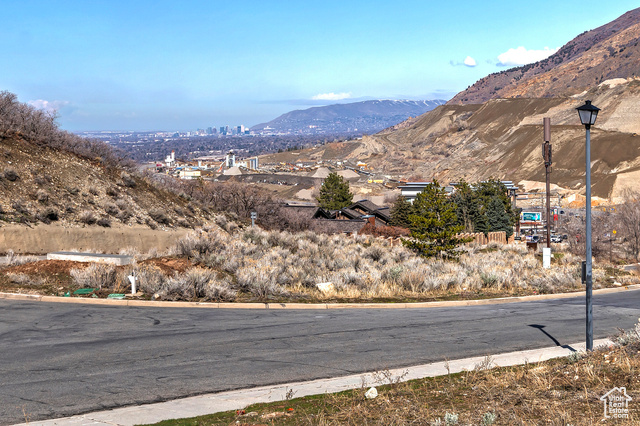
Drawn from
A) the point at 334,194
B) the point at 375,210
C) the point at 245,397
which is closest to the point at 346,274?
the point at 245,397

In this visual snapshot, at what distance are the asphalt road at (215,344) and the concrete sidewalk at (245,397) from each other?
26 cm

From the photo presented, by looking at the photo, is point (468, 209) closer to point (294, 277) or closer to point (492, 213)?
point (492, 213)

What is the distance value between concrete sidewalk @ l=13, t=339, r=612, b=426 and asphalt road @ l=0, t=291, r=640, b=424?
0.26 m

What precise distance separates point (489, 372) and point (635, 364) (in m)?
2.18

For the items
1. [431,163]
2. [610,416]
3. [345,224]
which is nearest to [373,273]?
[610,416]

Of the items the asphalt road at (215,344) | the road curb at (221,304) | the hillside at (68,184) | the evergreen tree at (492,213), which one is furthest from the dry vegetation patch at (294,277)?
the evergreen tree at (492,213)

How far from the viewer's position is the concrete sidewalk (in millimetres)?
7938

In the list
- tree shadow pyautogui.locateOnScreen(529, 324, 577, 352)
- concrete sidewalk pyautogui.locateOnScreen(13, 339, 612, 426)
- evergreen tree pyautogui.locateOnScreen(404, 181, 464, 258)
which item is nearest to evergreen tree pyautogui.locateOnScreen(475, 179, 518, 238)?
evergreen tree pyautogui.locateOnScreen(404, 181, 464, 258)

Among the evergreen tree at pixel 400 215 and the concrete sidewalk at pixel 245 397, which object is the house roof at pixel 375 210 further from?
the concrete sidewalk at pixel 245 397

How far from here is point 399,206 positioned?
61562mm

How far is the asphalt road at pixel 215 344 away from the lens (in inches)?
362

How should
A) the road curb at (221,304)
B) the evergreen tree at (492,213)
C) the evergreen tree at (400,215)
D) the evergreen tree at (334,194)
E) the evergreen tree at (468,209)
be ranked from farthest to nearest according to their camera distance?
the evergreen tree at (334,194)
the evergreen tree at (400,215)
the evergreen tree at (492,213)
the evergreen tree at (468,209)
the road curb at (221,304)

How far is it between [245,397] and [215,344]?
3296 millimetres

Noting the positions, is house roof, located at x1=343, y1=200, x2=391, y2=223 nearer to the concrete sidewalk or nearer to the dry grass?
the dry grass
